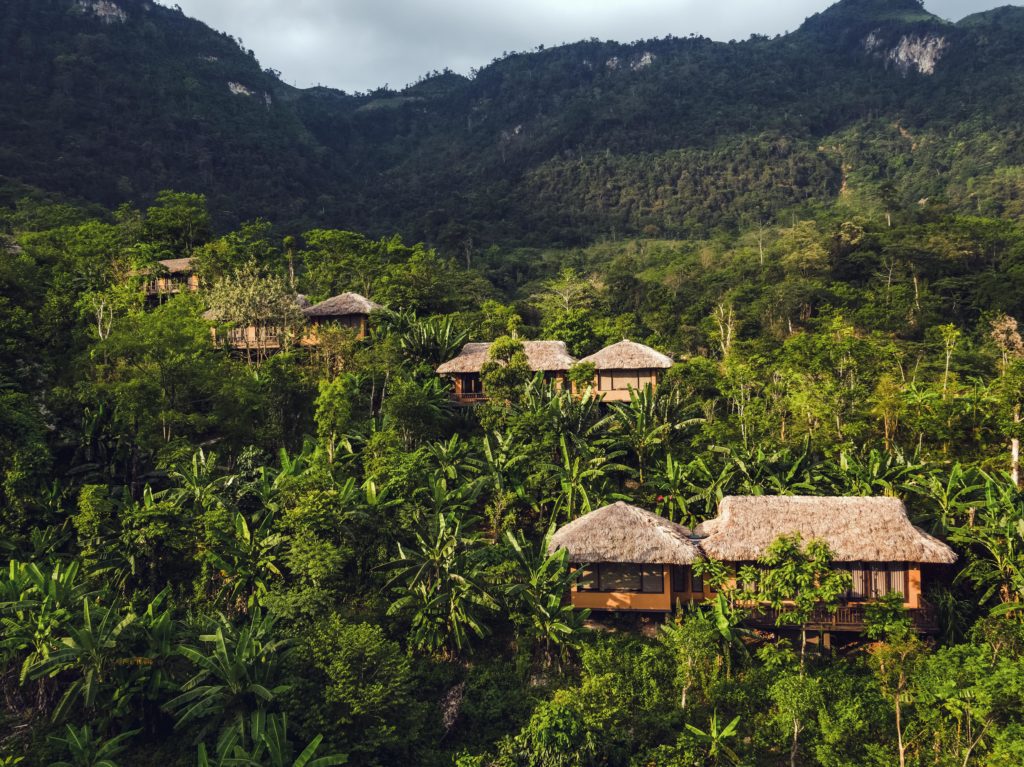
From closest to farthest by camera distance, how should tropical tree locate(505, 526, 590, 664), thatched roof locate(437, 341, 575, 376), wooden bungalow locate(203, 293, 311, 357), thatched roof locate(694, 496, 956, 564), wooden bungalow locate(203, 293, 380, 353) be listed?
tropical tree locate(505, 526, 590, 664), thatched roof locate(694, 496, 956, 564), thatched roof locate(437, 341, 575, 376), wooden bungalow locate(203, 293, 311, 357), wooden bungalow locate(203, 293, 380, 353)

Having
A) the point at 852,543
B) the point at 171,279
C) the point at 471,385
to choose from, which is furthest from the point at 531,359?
the point at 171,279

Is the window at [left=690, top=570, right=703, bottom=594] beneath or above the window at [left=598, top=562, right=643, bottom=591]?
beneath

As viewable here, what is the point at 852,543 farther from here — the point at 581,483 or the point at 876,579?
the point at 581,483

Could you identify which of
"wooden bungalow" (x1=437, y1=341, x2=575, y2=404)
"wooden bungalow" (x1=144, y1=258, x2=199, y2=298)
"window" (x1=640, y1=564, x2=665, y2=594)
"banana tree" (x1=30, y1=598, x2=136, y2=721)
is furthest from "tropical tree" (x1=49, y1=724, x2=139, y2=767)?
"wooden bungalow" (x1=144, y1=258, x2=199, y2=298)

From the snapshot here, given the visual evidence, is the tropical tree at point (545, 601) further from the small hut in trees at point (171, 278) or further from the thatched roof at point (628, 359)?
the small hut in trees at point (171, 278)

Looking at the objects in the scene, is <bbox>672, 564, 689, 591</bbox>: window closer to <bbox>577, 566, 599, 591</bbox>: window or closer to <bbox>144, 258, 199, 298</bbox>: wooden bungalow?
<bbox>577, 566, 599, 591</bbox>: window

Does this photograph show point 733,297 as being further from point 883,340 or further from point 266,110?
point 266,110

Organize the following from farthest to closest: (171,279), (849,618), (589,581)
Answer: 1. (171,279)
2. (589,581)
3. (849,618)
